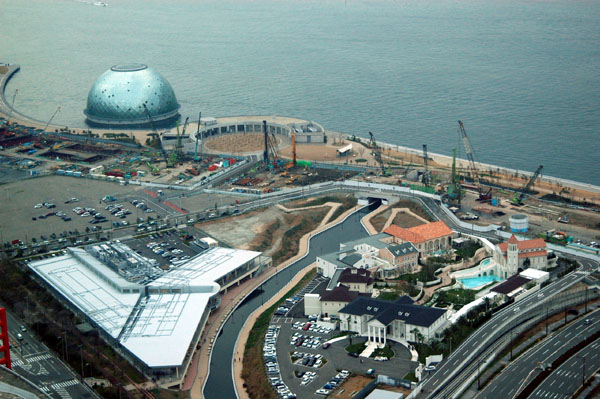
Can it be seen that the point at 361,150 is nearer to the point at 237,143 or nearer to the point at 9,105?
the point at 237,143

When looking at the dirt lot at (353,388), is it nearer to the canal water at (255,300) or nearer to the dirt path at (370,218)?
the canal water at (255,300)

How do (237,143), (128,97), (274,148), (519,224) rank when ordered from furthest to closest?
(128,97), (237,143), (274,148), (519,224)

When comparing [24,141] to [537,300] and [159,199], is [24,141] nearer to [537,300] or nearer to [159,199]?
[159,199]

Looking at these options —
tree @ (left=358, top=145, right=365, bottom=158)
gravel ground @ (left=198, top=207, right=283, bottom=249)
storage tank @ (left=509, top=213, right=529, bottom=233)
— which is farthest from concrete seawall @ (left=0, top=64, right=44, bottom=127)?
storage tank @ (left=509, top=213, right=529, bottom=233)

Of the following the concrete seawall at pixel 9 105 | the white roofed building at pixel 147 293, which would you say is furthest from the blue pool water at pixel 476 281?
the concrete seawall at pixel 9 105

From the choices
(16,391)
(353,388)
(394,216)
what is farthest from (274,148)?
(16,391)

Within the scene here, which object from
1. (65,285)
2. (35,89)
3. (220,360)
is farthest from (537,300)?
(35,89)

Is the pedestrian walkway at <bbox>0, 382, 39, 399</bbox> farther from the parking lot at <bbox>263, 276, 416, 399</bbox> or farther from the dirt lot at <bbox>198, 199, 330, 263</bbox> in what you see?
the dirt lot at <bbox>198, 199, 330, 263</bbox>
